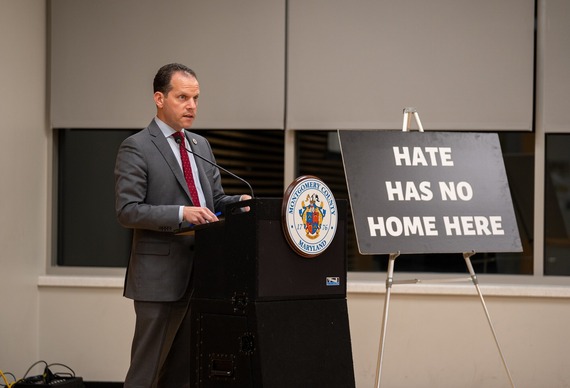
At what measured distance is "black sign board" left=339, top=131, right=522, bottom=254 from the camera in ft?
11.7

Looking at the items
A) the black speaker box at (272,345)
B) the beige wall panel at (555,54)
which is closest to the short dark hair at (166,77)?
the black speaker box at (272,345)

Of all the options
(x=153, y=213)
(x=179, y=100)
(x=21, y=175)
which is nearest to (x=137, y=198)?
(x=153, y=213)

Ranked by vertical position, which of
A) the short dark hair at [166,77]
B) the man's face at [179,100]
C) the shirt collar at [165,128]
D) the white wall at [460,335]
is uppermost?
the short dark hair at [166,77]

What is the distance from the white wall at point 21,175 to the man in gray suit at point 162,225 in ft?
5.34

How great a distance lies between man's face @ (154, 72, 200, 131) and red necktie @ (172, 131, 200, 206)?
51 millimetres

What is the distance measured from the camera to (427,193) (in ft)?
12.1

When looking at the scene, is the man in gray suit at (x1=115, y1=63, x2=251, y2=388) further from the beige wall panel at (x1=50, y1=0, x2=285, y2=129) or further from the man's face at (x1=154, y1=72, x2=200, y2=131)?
the beige wall panel at (x1=50, y1=0, x2=285, y2=129)

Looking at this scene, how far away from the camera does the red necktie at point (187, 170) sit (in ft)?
10.6

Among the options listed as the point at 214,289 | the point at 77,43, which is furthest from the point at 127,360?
the point at 214,289

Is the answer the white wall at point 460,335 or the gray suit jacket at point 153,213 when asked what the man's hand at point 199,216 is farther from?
the white wall at point 460,335

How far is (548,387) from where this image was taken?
15.4 feet

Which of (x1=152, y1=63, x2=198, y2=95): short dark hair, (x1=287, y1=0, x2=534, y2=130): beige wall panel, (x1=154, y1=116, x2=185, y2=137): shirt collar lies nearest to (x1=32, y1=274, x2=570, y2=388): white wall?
(x1=287, y1=0, x2=534, y2=130): beige wall panel

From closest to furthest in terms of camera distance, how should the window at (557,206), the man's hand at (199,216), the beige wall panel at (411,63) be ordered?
the man's hand at (199,216), the beige wall panel at (411,63), the window at (557,206)

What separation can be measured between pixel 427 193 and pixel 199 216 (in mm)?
1198
